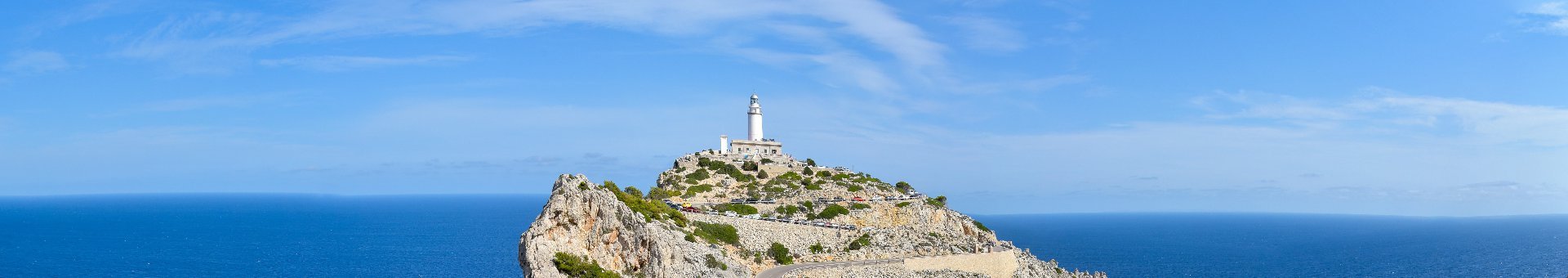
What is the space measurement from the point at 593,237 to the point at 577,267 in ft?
5.20

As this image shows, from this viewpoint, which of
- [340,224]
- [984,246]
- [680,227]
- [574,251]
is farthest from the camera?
[340,224]

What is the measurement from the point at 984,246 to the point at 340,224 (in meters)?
154

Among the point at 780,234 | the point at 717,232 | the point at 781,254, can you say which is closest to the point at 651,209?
the point at 717,232

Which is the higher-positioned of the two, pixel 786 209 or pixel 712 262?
pixel 786 209

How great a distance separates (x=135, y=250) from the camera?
4596 inches

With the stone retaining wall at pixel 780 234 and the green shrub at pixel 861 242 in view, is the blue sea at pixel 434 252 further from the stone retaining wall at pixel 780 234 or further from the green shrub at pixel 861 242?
the green shrub at pixel 861 242

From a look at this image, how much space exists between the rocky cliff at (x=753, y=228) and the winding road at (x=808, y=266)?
0.58m

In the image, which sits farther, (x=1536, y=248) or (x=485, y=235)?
(x=1536, y=248)

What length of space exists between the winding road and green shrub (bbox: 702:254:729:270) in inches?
114

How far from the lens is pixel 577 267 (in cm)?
3447

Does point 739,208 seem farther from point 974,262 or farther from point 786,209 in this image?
point 974,262

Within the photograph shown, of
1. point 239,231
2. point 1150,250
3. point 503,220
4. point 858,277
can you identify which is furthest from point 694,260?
point 503,220

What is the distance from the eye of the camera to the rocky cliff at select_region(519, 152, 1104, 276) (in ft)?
116

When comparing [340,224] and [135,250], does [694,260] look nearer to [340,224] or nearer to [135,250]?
[135,250]
